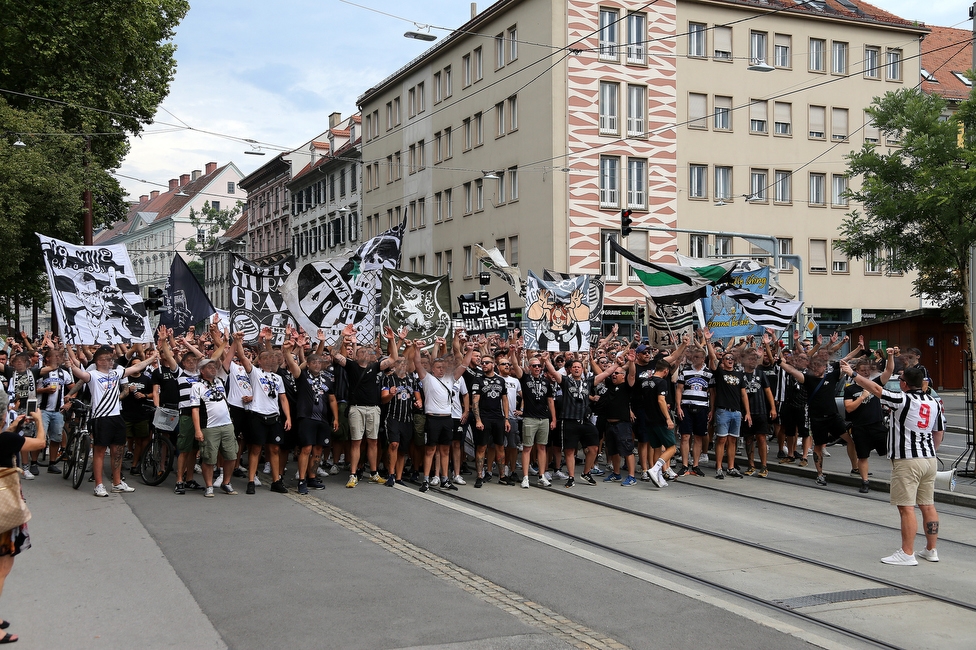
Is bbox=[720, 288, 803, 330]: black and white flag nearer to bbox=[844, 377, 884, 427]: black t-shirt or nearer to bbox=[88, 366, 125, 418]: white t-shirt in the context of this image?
bbox=[844, 377, 884, 427]: black t-shirt

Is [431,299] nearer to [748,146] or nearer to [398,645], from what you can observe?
[398,645]

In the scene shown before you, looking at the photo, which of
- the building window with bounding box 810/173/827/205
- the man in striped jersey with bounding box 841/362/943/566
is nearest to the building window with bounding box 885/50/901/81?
the building window with bounding box 810/173/827/205

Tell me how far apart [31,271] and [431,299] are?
19.1 m

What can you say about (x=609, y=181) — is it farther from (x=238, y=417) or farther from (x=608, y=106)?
(x=238, y=417)

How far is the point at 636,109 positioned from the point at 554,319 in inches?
1158

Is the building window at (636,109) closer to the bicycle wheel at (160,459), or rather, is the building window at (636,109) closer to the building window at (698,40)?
the building window at (698,40)

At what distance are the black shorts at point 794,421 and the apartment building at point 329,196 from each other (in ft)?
152

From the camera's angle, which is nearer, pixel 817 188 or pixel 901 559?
pixel 901 559

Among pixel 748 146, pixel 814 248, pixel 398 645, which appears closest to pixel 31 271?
pixel 398 645

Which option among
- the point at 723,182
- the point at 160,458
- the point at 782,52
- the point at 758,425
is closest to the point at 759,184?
the point at 723,182

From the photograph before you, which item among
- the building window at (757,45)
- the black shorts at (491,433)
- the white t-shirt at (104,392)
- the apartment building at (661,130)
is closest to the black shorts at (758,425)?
the black shorts at (491,433)

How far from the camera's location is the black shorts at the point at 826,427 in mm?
13781

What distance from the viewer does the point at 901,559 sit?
27.8ft

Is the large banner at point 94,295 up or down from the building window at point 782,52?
down
